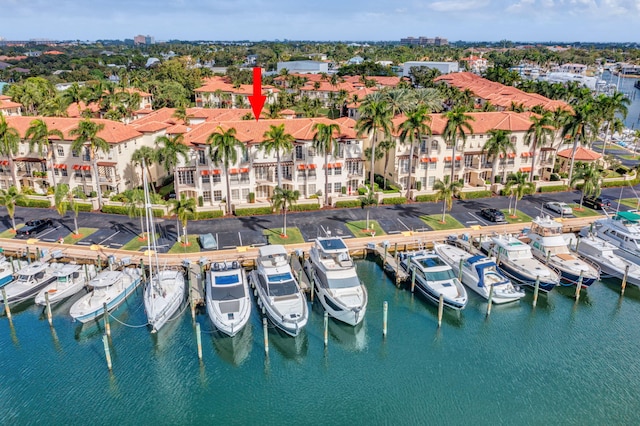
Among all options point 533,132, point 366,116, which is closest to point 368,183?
point 366,116

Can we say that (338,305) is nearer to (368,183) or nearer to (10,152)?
(368,183)

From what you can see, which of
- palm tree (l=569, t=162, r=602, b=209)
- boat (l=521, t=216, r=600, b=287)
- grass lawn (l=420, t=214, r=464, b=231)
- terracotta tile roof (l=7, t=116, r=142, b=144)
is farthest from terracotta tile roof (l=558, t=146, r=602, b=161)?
terracotta tile roof (l=7, t=116, r=142, b=144)

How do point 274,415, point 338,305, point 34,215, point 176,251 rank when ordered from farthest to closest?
point 34,215 → point 176,251 → point 338,305 → point 274,415

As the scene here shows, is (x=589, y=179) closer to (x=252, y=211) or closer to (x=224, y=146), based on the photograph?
(x=252, y=211)

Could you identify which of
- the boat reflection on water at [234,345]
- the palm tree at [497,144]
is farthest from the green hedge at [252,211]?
the palm tree at [497,144]

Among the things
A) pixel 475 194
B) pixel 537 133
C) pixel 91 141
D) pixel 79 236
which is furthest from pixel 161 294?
pixel 537 133

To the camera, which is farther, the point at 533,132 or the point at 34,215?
the point at 533,132
